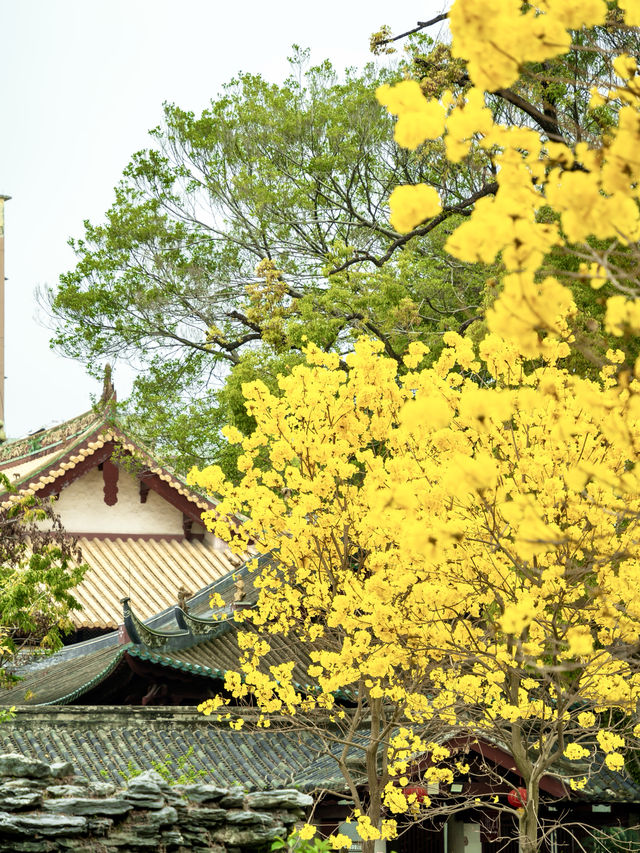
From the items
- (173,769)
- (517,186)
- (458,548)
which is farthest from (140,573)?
(517,186)

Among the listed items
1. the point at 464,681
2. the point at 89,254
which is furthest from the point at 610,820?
the point at 89,254

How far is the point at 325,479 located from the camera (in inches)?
373

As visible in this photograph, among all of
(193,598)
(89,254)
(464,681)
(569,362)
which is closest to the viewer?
(464,681)

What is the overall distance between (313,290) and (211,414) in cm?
311

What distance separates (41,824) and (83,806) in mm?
374

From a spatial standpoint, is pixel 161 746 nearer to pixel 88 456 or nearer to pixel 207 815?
pixel 207 815

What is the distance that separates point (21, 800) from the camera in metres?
8.45

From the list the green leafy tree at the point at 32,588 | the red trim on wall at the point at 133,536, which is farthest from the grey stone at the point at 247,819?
the red trim on wall at the point at 133,536

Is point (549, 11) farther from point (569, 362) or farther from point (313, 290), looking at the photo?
point (313, 290)

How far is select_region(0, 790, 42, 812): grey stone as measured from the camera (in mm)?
8406

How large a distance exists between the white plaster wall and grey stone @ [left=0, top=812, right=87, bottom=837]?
13989mm

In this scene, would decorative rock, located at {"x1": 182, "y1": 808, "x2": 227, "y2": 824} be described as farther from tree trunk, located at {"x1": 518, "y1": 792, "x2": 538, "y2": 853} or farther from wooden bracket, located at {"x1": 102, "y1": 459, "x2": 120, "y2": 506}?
wooden bracket, located at {"x1": 102, "y1": 459, "x2": 120, "y2": 506}

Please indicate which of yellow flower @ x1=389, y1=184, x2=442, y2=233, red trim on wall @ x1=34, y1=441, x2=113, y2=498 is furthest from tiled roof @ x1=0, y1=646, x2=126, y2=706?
yellow flower @ x1=389, y1=184, x2=442, y2=233

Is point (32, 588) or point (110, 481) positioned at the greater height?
point (110, 481)
